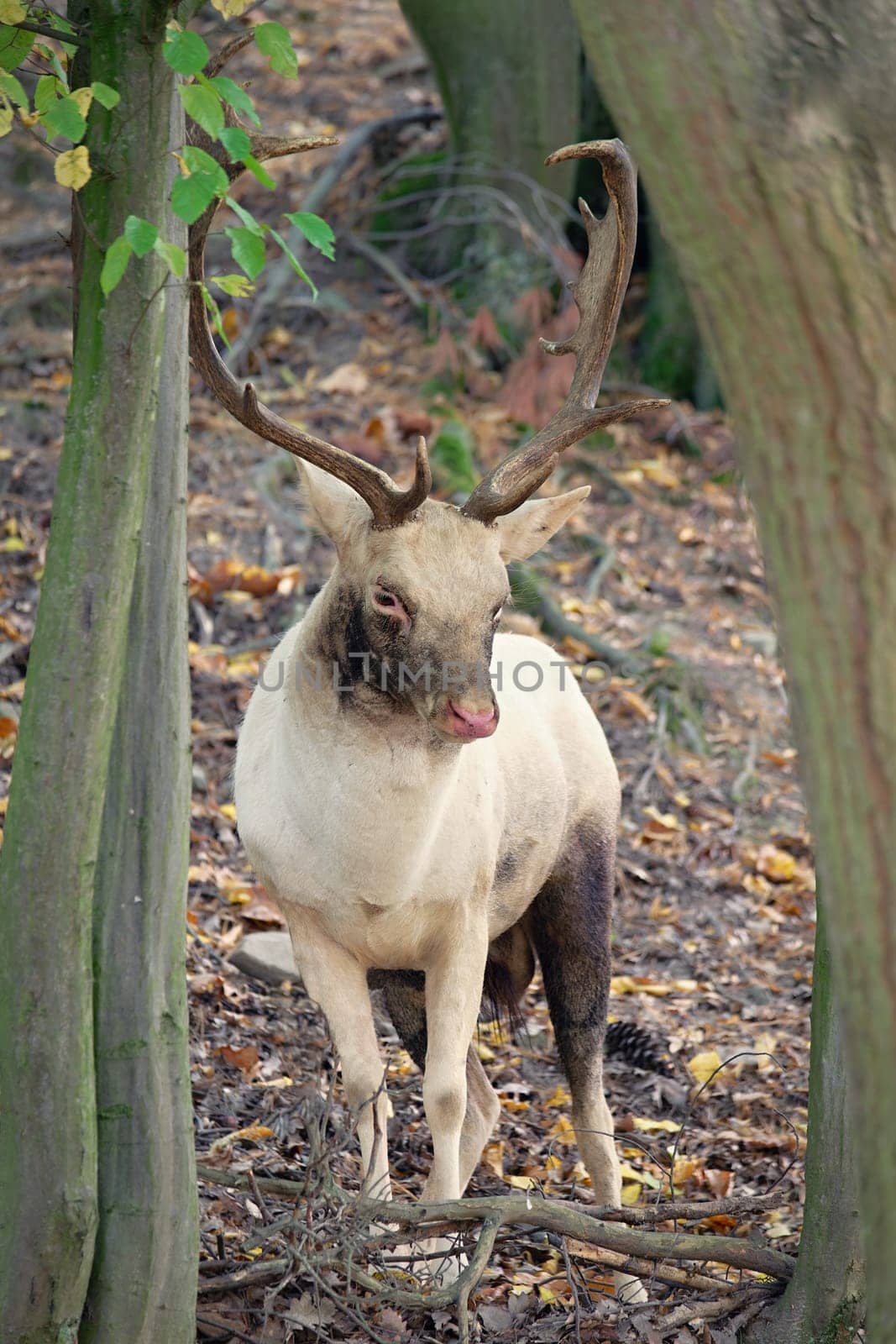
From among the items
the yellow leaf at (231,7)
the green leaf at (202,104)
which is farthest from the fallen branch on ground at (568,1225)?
the yellow leaf at (231,7)

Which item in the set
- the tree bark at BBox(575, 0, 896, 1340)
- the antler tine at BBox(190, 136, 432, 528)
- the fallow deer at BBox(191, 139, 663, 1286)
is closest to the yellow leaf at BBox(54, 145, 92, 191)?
the fallow deer at BBox(191, 139, 663, 1286)

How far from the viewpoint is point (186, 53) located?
286cm

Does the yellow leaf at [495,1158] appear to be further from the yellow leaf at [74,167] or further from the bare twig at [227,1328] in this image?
the yellow leaf at [74,167]

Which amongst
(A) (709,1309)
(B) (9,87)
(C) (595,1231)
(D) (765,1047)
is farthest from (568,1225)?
(B) (9,87)

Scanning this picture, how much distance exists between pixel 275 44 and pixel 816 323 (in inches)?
63.6

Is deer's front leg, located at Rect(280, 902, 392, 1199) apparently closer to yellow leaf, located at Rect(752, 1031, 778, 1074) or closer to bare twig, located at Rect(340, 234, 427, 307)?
yellow leaf, located at Rect(752, 1031, 778, 1074)

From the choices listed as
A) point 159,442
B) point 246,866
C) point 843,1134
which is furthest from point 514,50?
point 843,1134

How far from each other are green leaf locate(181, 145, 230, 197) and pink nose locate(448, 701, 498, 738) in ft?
5.22

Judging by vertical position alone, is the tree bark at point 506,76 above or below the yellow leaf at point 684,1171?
above

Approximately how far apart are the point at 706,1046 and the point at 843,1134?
8.68 feet

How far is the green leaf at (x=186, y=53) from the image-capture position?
2838 mm

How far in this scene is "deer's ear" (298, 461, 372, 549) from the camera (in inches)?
177

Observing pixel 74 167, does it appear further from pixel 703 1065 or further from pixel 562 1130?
pixel 703 1065

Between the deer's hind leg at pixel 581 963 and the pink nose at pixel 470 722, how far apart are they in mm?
1372
